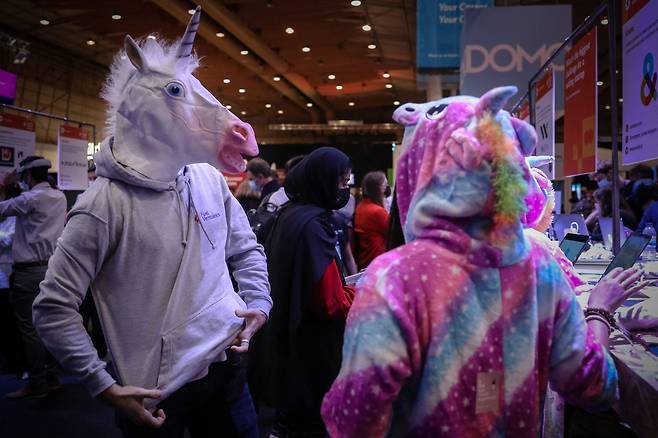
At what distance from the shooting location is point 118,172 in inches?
56.0

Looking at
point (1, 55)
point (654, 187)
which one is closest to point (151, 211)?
point (654, 187)

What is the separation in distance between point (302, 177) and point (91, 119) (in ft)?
48.0

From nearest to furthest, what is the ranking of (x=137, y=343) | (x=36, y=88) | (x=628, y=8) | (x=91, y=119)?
A: (x=137, y=343), (x=628, y=8), (x=36, y=88), (x=91, y=119)

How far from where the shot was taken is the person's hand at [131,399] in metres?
1.32

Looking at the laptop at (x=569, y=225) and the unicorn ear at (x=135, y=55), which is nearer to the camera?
the unicorn ear at (x=135, y=55)

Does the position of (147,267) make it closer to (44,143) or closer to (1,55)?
(1,55)

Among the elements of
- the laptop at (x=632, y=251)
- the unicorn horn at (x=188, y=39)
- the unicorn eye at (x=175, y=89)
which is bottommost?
the laptop at (x=632, y=251)

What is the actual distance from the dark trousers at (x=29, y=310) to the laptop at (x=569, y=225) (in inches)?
153

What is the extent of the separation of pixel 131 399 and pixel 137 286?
28 centimetres

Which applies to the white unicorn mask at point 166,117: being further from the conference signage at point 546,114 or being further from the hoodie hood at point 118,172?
the conference signage at point 546,114

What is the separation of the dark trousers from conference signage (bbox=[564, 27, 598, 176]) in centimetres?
392

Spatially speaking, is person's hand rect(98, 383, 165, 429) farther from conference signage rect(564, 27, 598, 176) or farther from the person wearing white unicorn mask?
conference signage rect(564, 27, 598, 176)

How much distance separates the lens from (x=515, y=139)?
1031mm

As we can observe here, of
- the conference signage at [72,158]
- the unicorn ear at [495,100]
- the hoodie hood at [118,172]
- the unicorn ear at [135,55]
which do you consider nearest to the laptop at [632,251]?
the unicorn ear at [495,100]
